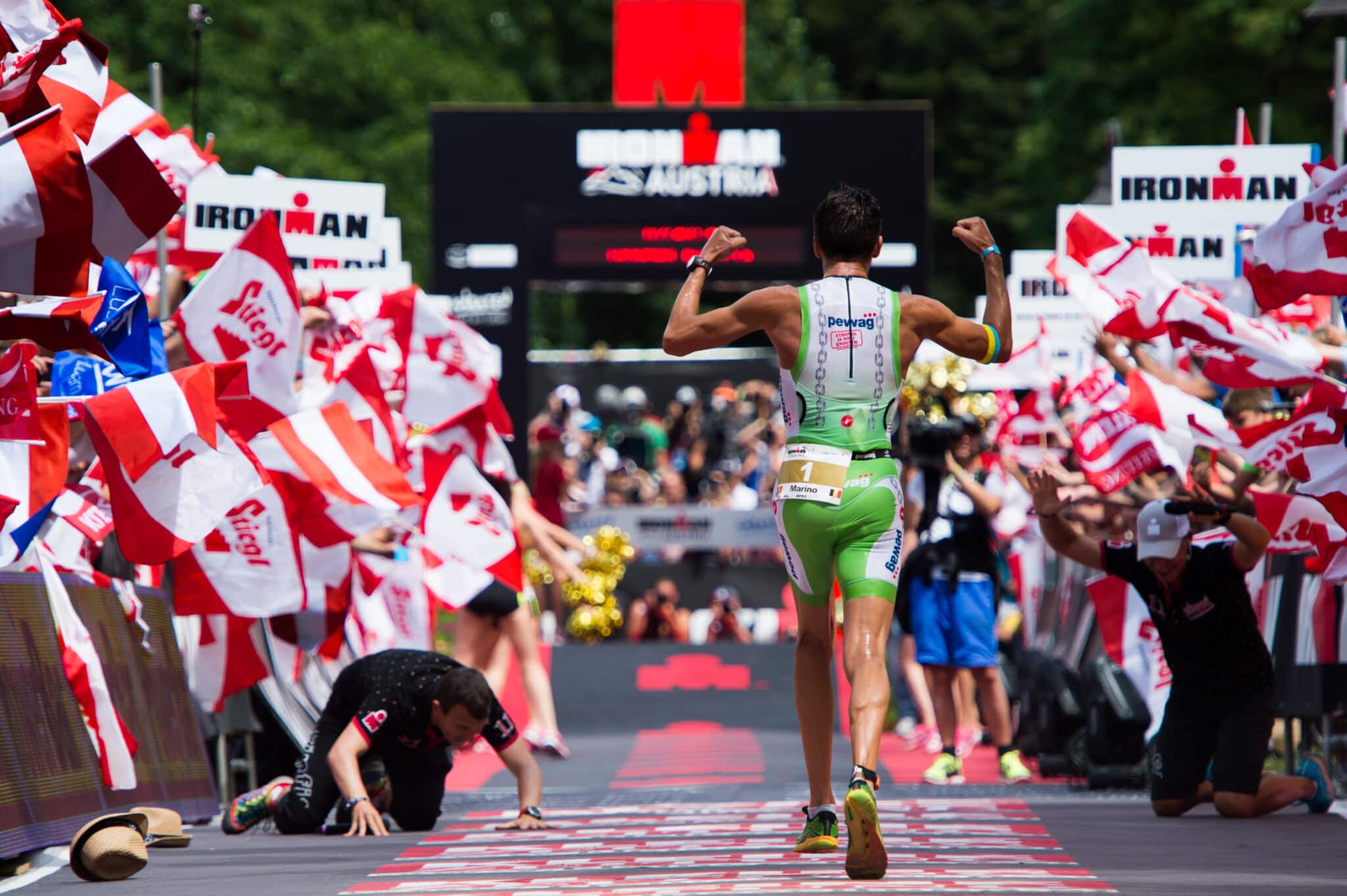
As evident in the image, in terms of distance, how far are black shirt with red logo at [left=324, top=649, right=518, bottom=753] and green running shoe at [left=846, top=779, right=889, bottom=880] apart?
2391 millimetres

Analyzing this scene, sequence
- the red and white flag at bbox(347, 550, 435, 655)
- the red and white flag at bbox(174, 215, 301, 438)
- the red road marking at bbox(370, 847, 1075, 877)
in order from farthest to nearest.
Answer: the red and white flag at bbox(347, 550, 435, 655), the red and white flag at bbox(174, 215, 301, 438), the red road marking at bbox(370, 847, 1075, 877)

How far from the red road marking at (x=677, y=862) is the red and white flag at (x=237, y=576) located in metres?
2.55

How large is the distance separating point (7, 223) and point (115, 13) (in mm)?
29846

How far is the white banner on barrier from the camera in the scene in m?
19.2

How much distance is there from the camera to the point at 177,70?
3500cm

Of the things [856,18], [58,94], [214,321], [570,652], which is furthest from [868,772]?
[856,18]

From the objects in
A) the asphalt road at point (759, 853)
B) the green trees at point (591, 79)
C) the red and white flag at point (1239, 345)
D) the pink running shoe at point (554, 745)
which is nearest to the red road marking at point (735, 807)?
the asphalt road at point (759, 853)

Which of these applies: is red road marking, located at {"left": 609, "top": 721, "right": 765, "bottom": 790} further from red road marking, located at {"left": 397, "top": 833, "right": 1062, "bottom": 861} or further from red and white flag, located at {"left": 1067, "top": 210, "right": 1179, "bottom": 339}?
red road marking, located at {"left": 397, "top": 833, "right": 1062, "bottom": 861}

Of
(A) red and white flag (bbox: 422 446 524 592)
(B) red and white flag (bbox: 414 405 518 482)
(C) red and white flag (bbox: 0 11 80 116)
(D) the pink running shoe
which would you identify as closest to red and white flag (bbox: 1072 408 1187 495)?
(A) red and white flag (bbox: 422 446 524 592)

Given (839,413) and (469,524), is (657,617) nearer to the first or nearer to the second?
(469,524)

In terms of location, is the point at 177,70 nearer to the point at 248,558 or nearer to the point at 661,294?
the point at 661,294

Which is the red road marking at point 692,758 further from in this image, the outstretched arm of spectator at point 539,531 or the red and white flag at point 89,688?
the red and white flag at point 89,688

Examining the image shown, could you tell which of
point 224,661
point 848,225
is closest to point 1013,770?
point 224,661

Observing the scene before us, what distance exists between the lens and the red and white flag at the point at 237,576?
29.4ft
